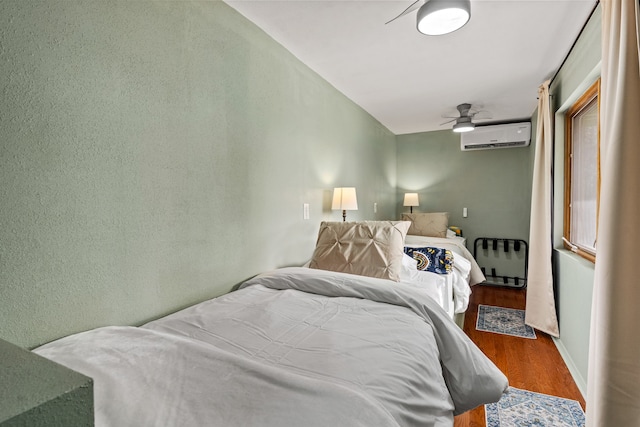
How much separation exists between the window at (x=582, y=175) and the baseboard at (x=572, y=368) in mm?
776

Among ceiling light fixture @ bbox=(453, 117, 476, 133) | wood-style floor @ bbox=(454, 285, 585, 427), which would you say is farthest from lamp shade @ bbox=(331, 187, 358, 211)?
ceiling light fixture @ bbox=(453, 117, 476, 133)

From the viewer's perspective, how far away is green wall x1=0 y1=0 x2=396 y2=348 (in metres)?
1.03

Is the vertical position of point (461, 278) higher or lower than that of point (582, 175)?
lower

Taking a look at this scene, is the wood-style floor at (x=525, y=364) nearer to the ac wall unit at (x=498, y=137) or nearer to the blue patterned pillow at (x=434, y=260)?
the blue patterned pillow at (x=434, y=260)

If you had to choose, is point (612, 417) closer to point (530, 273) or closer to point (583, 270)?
point (583, 270)

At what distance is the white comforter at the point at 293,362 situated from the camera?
704 mm

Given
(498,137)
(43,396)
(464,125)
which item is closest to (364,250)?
(43,396)

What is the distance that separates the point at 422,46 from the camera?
226cm

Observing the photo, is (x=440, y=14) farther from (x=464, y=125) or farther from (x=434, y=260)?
(x=464, y=125)

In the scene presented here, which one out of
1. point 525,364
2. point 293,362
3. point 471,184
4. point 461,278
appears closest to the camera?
point 293,362

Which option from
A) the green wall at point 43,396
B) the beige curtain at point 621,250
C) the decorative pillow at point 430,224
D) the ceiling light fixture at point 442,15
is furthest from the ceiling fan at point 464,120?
the green wall at point 43,396

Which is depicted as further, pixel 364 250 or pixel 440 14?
pixel 364 250

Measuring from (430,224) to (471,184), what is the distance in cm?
97

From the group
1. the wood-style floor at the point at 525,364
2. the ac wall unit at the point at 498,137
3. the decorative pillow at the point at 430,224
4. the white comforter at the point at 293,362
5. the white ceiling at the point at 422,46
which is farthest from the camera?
the decorative pillow at the point at 430,224
